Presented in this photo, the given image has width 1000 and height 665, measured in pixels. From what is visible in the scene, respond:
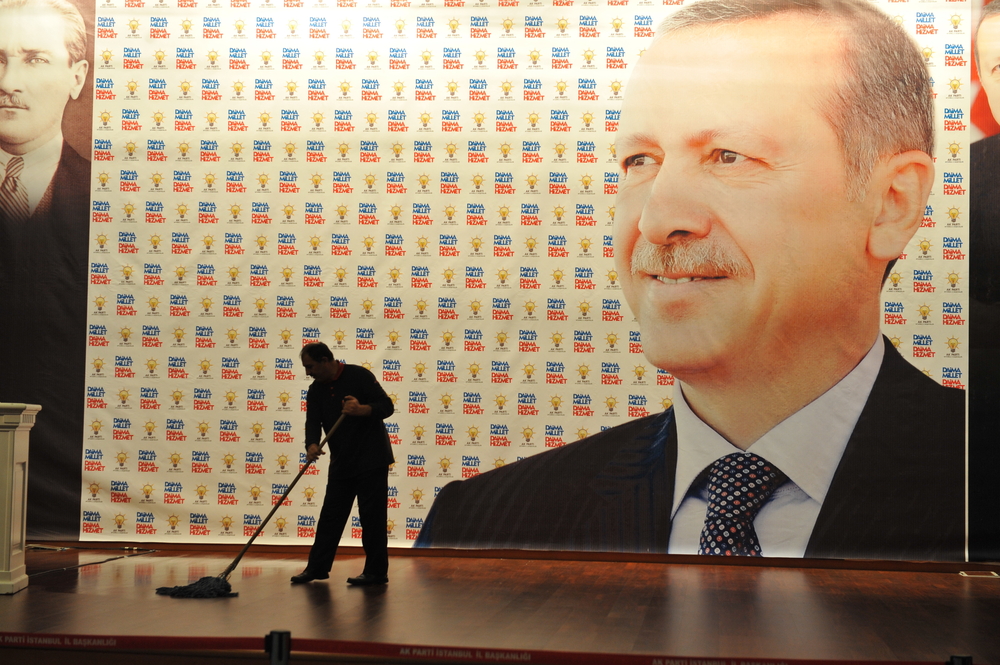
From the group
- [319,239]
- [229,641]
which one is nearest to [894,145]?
[319,239]

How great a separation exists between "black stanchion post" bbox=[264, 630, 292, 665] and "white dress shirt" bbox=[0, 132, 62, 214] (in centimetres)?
510

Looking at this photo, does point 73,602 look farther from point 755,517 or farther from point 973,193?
point 973,193

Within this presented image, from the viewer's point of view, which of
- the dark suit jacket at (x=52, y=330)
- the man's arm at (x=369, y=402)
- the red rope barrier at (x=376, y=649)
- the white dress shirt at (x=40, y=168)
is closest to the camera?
the red rope barrier at (x=376, y=649)

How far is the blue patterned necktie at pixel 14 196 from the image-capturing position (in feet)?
23.9

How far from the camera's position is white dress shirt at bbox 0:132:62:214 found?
727 centimetres

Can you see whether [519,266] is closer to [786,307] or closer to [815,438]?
[786,307]

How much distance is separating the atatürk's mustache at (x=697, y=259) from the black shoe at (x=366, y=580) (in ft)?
9.82

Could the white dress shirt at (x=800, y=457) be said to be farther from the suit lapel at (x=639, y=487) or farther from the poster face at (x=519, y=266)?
the suit lapel at (x=639, y=487)

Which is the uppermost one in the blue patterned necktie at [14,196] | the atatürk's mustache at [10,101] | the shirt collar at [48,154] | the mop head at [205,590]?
the atatürk's mustache at [10,101]

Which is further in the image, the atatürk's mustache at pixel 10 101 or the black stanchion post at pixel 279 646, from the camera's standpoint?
the atatürk's mustache at pixel 10 101

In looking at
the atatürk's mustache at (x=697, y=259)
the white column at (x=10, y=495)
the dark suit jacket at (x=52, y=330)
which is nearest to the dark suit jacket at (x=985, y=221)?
the atatürk's mustache at (x=697, y=259)

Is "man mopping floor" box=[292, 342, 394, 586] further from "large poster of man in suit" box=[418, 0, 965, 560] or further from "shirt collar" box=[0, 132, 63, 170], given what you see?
"shirt collar" box=[0, 132, 63, 170]

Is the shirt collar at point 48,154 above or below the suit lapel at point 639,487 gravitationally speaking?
above

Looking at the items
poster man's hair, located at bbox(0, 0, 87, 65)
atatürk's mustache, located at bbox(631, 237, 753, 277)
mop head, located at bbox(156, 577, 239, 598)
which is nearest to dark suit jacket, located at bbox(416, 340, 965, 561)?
atatürk's mustache, located at bbox(631, 237, 753, 277)
